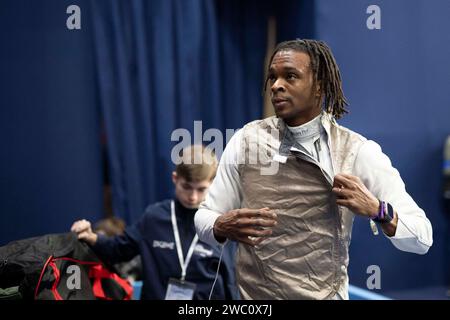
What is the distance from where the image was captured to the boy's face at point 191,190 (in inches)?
74.4

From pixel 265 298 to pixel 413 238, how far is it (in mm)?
399

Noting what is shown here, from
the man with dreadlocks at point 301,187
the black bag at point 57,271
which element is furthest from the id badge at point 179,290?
the man with dreadlocks at point 301,187

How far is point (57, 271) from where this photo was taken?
1556 millimetres

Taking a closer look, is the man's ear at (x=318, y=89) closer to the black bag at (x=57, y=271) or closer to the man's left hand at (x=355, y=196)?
the man's left hand at (x=355, y=196)

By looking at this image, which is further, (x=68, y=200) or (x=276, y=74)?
(x=68, y=200)

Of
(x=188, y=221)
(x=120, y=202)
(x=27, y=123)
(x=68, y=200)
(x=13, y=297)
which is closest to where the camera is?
(x=13, y=297)

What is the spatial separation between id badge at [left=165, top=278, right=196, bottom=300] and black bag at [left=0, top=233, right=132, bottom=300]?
7.1 inches

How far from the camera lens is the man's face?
3.80 feet

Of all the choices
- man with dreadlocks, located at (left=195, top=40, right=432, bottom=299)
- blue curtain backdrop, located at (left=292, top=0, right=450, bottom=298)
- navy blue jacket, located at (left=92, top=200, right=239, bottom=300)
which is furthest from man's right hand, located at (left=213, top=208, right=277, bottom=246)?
navy blue jacket, located at (left=92, top=200, right=239, bottom=300)

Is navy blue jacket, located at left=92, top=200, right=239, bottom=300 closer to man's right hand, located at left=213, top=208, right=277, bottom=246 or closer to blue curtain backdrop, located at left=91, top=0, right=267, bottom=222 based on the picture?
man's right hand, located at left=213, top=208, right=277, bottom=246

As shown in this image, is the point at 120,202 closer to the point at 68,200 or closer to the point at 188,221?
the point at 188,221
